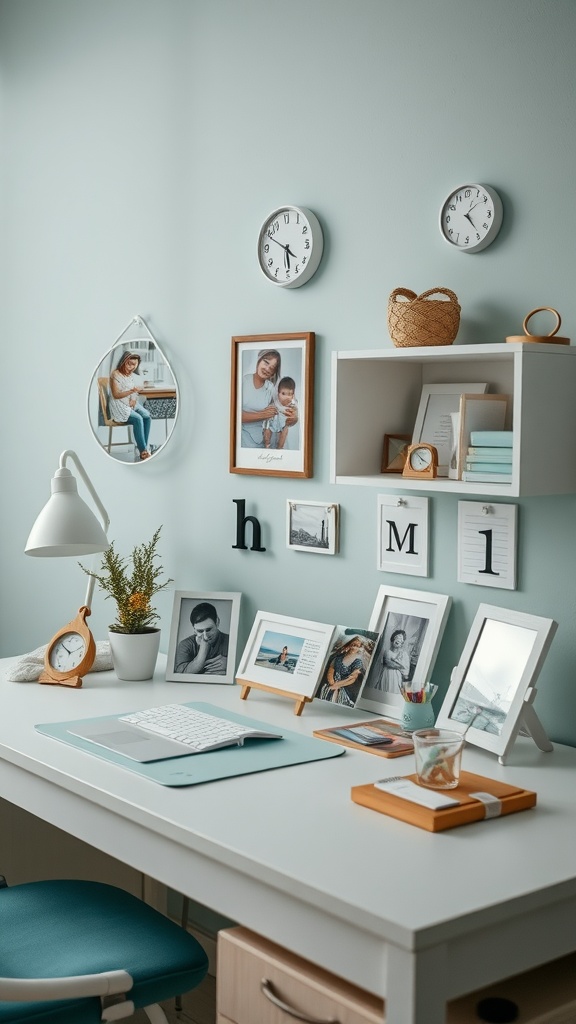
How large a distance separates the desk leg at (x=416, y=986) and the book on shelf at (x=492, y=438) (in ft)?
2.97

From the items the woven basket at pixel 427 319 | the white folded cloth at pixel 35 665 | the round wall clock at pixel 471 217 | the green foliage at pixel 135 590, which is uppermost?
the round wall clock at pixel 471 217

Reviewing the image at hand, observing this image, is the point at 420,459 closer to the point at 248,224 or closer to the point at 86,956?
the point at 248,224

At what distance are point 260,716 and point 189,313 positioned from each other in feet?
3.64

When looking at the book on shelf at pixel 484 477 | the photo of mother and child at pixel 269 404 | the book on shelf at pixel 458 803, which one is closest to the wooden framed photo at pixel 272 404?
the photo of mother and child at pixel 269 404

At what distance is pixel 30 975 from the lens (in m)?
1.75

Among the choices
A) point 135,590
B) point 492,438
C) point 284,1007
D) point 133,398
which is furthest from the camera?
point 133,398

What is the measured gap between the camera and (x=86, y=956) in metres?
1.80

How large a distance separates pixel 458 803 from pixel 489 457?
63 cm

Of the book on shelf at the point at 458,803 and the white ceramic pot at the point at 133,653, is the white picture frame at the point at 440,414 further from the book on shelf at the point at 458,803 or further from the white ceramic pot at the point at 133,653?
the white ceramic pot at the point at 133,653

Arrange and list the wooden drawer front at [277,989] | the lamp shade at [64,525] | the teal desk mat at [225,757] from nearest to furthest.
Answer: the wooden drawer front at [277,989]
the teal desk mat at [225,757]
the lamp shade at [64,525]

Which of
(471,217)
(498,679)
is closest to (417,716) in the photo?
(498,679)

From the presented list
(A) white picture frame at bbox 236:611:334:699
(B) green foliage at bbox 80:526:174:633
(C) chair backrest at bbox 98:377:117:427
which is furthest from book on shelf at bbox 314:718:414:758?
(C) chair backrest at bbox 98:377:117:427

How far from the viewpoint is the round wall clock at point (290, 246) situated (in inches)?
97.1

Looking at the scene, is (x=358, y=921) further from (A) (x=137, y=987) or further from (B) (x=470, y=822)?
(A) (x=137, y=987)
